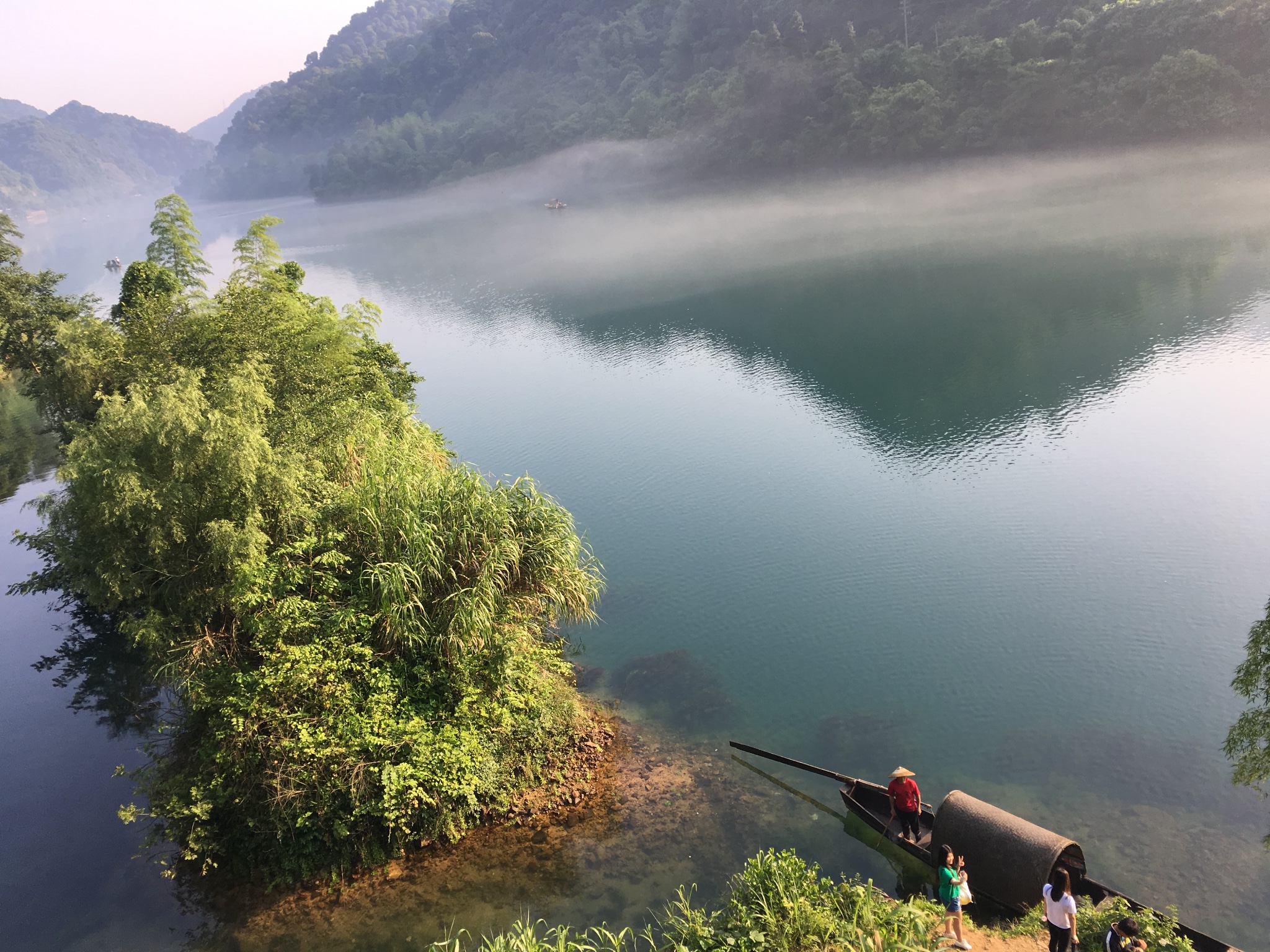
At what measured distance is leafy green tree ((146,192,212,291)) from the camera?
67.9ft

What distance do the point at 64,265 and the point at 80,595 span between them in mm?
93157

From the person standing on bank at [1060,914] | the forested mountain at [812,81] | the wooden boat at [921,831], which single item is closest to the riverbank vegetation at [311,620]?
the wooden boat at [921,831]

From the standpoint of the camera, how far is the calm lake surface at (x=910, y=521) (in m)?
10.2

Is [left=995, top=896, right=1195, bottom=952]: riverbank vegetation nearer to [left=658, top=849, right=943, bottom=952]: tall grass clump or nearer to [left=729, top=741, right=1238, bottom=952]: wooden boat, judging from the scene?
[left=729, top=741, right=1238, bottom=952]: wooden boat

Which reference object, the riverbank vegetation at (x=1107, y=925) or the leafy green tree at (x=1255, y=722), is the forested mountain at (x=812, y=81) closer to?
the leafy green tree at (x=1255, y=722)

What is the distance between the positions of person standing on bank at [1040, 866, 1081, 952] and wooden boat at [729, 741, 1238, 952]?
73cm

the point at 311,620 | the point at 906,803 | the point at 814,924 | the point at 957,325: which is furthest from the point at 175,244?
the point at 957,325

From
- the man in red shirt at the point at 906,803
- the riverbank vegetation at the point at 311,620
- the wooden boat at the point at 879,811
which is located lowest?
the wooden boat at the point at 879,811

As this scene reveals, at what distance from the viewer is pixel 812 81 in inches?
2749

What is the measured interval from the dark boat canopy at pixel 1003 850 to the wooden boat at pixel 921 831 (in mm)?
22

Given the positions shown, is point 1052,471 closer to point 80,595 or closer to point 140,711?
point 140,711

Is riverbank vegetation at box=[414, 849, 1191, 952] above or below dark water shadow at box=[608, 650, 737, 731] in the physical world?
above

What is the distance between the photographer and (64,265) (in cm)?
8919

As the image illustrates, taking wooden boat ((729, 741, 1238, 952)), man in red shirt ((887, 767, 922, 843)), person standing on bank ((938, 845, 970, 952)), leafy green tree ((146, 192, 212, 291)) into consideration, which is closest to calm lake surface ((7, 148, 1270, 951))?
wooden boat ((729, 741, 1238, 952))
